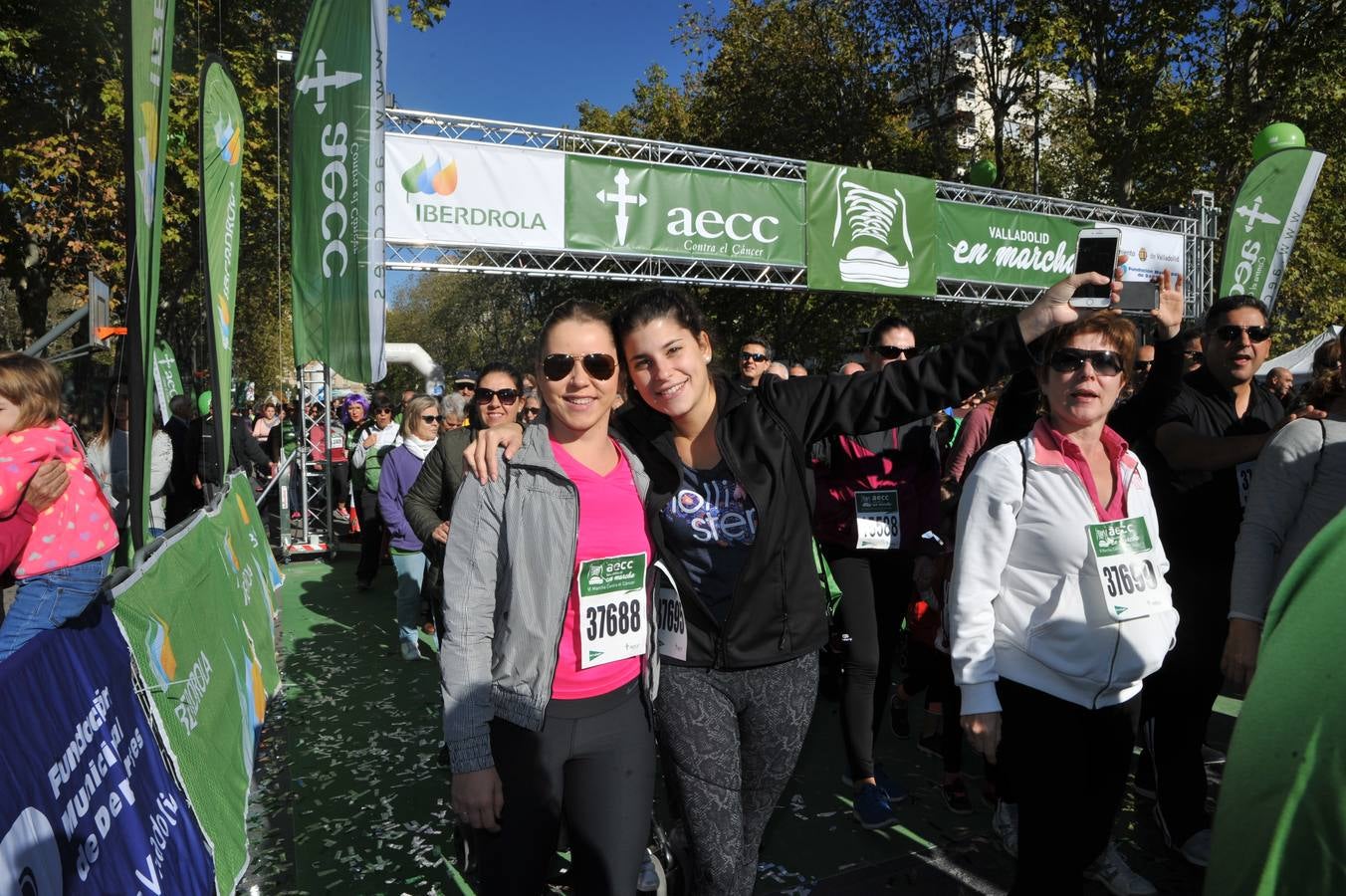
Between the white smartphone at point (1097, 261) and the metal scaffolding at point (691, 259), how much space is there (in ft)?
24.0

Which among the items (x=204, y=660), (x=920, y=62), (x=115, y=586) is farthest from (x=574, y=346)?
(x=920, y=62)

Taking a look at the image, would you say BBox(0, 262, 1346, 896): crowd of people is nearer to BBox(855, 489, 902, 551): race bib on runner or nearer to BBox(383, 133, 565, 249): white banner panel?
BBox(855, 489, 902, 551): race bib on runner

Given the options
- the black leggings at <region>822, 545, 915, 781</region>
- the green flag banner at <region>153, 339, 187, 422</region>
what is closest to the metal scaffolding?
the green flag banner at <region>153, 339, 187, 422</region>

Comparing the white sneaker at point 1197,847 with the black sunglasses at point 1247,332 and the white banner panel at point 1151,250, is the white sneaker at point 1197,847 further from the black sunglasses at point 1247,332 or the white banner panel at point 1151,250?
the white banner panel at point 1151,250

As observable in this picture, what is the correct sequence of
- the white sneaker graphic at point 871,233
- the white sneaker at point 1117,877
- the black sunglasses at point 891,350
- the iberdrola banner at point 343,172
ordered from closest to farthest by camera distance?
1. the white sneaker at point 1117,877
2. the black sunglasses at point 891,350
3. the iberdrola banner at point 343,172
4. the white sneaker graphic at point 871,233

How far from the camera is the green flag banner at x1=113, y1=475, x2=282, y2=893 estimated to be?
8.38 feet

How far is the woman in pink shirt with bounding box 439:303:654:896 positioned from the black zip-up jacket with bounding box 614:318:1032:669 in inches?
6.8

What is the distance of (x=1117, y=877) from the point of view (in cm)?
315

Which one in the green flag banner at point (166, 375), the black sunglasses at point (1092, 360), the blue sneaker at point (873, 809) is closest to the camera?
the black sunglasses at point (1092, 360)

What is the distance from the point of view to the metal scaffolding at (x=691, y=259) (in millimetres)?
8914

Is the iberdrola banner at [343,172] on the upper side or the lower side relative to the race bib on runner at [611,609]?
upper

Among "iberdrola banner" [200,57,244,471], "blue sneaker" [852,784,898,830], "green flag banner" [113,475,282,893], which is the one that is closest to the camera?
"green flag banner" [113,475,282,893]

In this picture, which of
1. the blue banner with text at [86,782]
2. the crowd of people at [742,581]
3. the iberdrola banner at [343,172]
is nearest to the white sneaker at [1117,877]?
the crowd of people at [742,581]

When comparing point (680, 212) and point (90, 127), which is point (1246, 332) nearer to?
point (680, 212)
